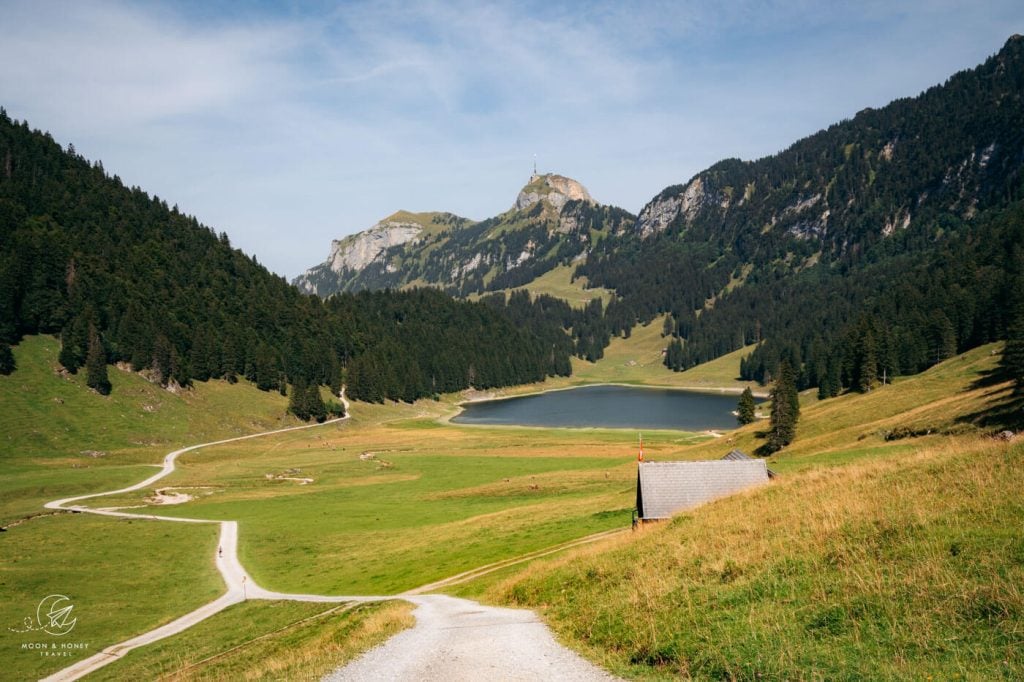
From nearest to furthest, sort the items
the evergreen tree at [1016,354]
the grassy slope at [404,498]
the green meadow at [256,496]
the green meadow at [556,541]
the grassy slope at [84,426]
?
1. the green meadow at [556,541]
2. the green meadow at [256,496]
3. the grassy slope at [404,498]
4. the evergreen tree at [1016,354]
5. the grassy slope at [84,426]

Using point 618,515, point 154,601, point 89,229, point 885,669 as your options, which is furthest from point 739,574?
point 89,229

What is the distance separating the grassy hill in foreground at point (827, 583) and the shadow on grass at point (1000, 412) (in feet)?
121

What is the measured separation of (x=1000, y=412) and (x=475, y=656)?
199 feet

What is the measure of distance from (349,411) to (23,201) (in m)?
106

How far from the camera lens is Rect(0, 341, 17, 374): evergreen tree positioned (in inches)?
4045

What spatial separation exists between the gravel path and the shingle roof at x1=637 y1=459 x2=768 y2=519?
17.2 m

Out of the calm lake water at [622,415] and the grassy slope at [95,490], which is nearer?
the grassy slope at [95,490]

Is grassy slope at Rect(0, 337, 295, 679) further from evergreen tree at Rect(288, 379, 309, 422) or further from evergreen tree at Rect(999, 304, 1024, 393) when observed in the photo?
evergreen tree at Rect(999, 304, 1024, 393)

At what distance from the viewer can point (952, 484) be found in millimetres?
17266

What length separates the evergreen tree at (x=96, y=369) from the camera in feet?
364

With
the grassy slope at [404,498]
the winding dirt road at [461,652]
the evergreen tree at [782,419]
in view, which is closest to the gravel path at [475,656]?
the winding dirt road at [461,652]

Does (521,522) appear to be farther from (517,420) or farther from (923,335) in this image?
(923,335)

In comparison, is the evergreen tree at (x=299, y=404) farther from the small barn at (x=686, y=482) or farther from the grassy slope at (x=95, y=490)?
the small barn at (x=686, y=482)

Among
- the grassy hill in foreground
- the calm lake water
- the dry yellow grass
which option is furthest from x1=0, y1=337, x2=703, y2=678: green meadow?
the calm lake water
